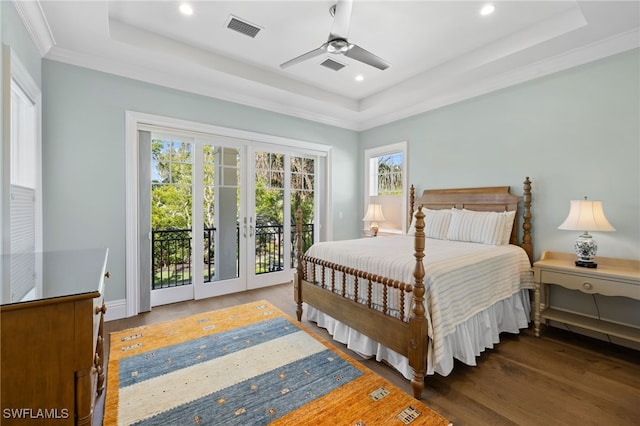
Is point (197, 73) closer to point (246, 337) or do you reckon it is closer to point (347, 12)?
point (347, 12)

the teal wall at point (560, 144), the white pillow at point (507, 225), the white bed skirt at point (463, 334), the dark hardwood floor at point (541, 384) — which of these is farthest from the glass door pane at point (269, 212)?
the white pillow at point (507, 225)

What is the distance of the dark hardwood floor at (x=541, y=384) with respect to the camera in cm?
171

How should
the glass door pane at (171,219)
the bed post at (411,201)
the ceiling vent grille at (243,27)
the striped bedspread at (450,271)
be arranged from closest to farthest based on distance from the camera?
the striped bedspread at (450,271), the ceiling vent grille at (243,27), the glass door pane at (171,219), the bed post at (411,201)

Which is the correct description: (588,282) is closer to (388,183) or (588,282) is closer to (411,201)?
(411,201)

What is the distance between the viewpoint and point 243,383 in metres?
1.98

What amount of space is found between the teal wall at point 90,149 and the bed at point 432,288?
213 cm

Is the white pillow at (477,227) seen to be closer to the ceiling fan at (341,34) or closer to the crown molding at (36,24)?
the ceiling fan at (341,34)

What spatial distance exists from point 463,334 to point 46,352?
2.41 m

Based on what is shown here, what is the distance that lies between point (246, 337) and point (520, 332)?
2777 millimetres

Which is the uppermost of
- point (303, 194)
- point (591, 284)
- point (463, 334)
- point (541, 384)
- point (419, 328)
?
point (303, 194)

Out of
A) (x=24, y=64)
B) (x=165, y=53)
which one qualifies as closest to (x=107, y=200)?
(x=24, y=64)

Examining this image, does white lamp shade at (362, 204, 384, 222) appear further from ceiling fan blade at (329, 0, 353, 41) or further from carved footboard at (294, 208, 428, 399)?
ceiling fan blade at (329, 0, 353, 41)

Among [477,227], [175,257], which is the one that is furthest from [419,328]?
[175,257]

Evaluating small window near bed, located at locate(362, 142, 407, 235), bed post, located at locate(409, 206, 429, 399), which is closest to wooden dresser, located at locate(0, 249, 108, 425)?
bed post, located at locate(409, 206, 429, 399)
